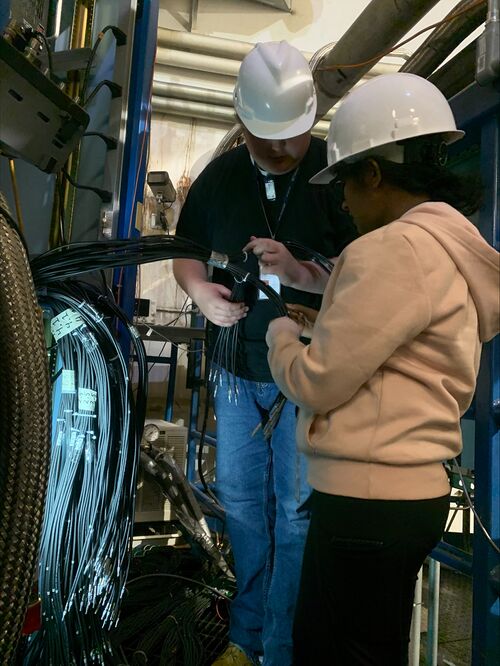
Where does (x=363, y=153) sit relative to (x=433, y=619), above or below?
above

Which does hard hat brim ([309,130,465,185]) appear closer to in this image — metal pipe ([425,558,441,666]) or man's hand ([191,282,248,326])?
man's hand ([191,282,248,326])

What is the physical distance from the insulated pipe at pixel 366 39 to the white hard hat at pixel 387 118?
2.65 ft

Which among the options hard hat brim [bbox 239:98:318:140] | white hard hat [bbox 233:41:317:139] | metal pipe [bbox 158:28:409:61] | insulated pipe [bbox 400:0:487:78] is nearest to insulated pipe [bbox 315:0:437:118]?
insulated pipe [bbox 400:0:487:78]

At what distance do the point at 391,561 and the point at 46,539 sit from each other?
2.50 feet

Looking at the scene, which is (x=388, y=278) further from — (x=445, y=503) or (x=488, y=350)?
(x=488, y=350)

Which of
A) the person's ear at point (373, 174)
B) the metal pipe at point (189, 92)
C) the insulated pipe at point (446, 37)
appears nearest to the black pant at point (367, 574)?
the person's ear at point (373, 174)

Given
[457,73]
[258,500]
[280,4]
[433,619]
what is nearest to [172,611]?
[258,500]

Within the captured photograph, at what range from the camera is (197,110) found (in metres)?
3.53

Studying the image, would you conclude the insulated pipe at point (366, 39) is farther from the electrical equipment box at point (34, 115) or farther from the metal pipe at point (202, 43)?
the metal pipe at point (202, 43)

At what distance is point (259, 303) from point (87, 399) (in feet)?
1.57

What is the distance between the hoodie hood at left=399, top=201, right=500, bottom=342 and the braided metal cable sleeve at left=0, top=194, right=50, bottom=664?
23.1 inches

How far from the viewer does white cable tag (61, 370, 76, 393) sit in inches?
46.7

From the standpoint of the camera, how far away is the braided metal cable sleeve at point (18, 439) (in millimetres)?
692

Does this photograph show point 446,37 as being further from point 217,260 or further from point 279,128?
point 217,260
